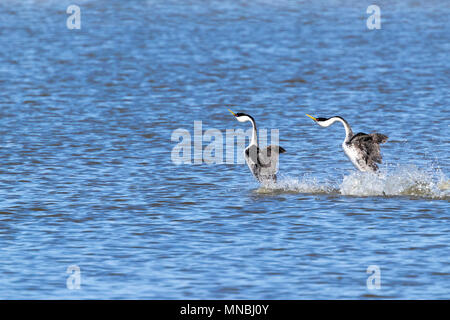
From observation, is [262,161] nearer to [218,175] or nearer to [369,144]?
[218,175]

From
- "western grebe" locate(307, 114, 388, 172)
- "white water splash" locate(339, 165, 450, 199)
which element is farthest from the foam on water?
"western grebe" locate(307, 114, 388, 172)

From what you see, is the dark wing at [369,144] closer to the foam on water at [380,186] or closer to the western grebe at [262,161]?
the foam on water at [380,186]

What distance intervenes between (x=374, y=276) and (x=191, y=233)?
3463mm

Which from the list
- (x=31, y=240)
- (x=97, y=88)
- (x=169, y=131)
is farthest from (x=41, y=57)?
(x=31, y=240)

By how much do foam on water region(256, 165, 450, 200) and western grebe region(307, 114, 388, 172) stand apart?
199 millimetres

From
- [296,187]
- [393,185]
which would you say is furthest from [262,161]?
[393,185]

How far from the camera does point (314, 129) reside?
25.4m

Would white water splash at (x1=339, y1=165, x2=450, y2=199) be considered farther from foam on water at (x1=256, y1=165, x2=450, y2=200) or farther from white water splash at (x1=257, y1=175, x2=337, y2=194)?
white water splash at (x1=257, y1=175, x2=337, y2=194)

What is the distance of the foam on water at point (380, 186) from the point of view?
18.3m

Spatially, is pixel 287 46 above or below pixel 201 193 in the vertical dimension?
above

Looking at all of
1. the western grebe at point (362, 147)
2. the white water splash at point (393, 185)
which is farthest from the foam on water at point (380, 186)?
the western grebe at point (362, 147)

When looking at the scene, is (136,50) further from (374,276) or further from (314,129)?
(374,276)
